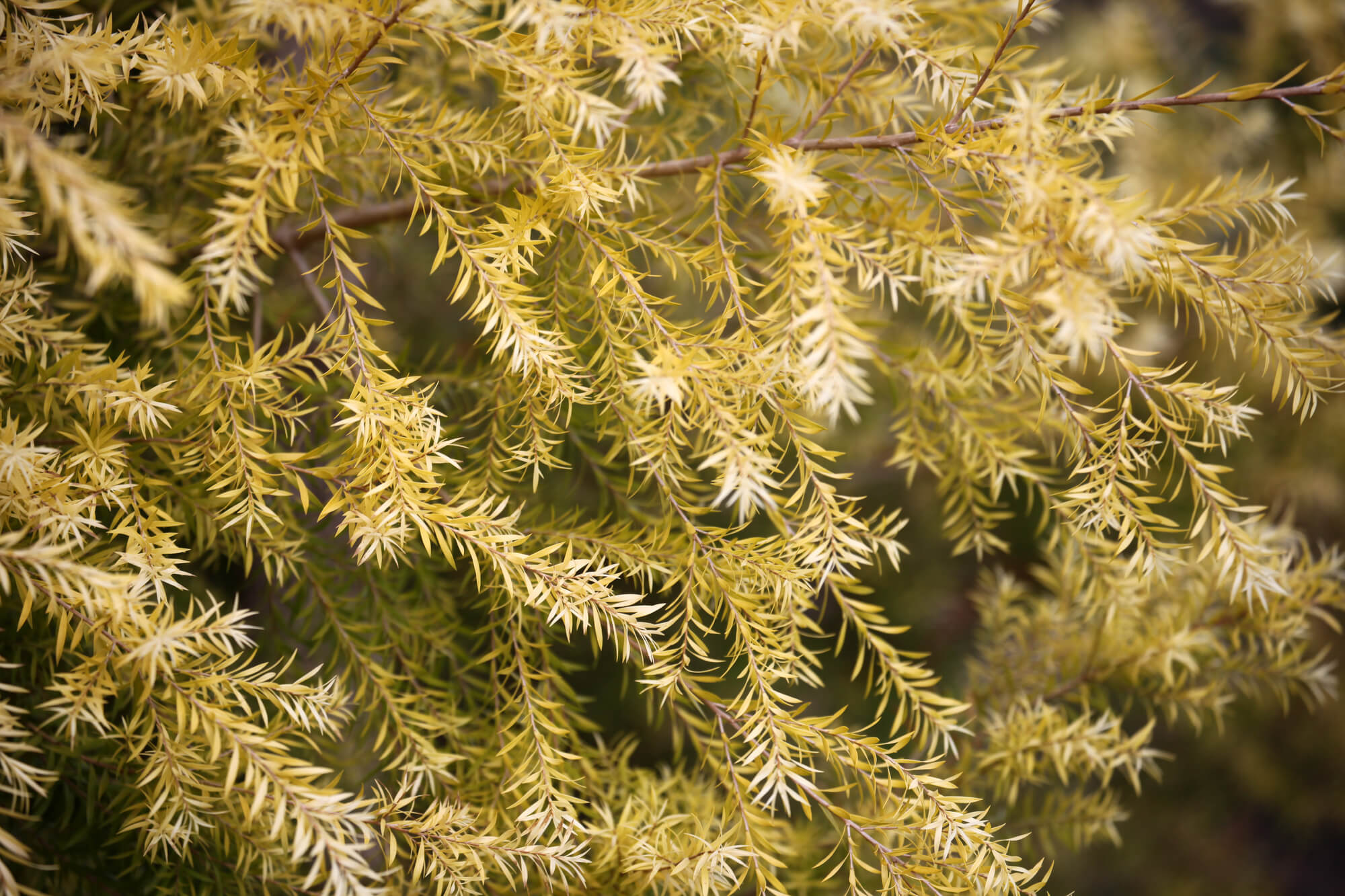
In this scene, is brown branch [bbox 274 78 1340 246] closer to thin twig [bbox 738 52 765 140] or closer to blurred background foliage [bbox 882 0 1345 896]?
thin twig [bbox 738 52 765 140]

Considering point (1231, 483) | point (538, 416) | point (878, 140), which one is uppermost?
point (878, 140)

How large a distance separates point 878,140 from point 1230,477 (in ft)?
4.26

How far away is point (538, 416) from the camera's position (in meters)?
0.48

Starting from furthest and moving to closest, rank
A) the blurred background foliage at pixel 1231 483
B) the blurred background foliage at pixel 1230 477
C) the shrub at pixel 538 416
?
the blurred background foliage at pixel 1231 483 < the blurred background foliage at pixel 1230 477 < the shrub at pixel 538 416

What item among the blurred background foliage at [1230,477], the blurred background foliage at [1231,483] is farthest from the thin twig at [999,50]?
the blurred background foliage at [1231,483]

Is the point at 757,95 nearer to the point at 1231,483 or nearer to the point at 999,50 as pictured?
the point at 999,50

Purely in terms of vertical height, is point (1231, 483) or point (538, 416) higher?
point (538, 416)

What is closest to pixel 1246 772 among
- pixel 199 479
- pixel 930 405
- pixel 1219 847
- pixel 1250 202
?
pixel 1219 847

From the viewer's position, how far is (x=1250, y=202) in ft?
1.55

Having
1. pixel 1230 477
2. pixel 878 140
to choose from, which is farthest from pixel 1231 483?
pixel 878 140

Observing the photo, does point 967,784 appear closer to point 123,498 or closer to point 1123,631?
point 1123,631

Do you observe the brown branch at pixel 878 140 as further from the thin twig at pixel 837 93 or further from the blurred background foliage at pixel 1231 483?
the blurred background foliage at pixel 1231 483

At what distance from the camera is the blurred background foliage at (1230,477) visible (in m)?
1.24

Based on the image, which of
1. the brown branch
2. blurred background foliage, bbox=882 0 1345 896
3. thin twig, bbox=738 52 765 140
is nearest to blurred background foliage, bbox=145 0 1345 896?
blurred background foliage, bbox=882 0 1345 896
